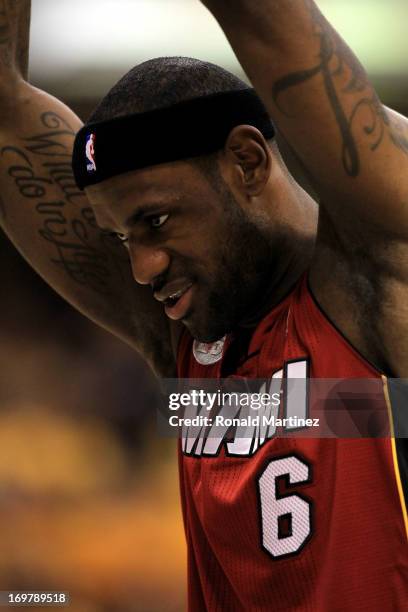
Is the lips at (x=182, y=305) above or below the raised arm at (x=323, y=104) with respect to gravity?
below

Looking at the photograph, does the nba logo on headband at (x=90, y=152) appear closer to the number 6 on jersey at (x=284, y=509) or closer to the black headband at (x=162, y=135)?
the black headband at (x=162, y=135)

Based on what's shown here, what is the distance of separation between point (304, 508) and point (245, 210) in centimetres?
56

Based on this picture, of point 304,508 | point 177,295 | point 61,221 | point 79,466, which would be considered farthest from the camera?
point 79,466

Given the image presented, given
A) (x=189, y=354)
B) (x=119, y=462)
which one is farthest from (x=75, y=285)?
(x=119, y=462)

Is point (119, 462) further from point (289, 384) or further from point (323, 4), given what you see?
point (289, 384)

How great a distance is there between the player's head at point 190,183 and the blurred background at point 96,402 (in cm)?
324

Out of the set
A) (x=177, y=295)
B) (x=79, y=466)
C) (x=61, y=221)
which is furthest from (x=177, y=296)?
(x=79, y=466)

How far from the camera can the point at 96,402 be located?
582 cm

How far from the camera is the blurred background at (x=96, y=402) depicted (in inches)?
200

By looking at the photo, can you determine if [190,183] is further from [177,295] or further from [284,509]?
[284,509]

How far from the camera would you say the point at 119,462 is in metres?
5.70

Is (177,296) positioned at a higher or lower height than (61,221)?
lower

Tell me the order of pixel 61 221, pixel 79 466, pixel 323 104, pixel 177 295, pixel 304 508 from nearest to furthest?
pixel 323 104
pixel 304 508
pixel 177 295
pixel 61 221
pixel 79 466

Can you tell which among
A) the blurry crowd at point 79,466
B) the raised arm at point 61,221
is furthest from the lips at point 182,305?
the blurry crowd at point 79,466
